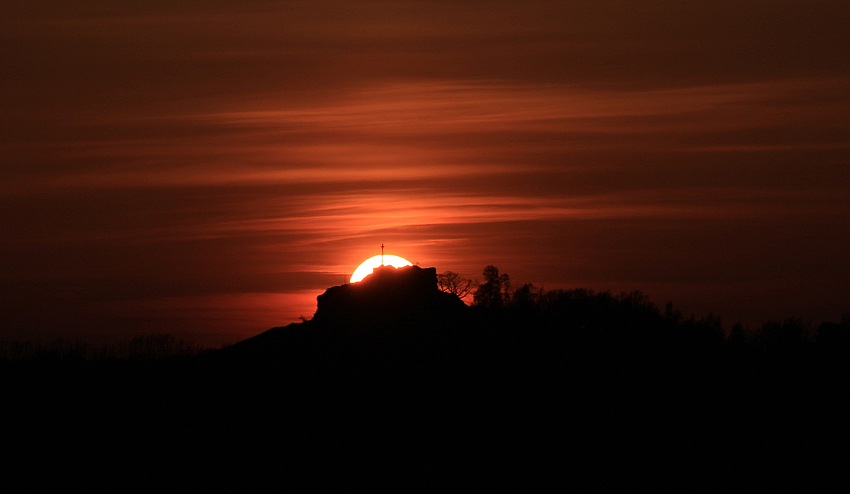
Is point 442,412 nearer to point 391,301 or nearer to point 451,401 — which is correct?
point 451,401

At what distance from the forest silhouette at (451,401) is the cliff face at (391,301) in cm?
23

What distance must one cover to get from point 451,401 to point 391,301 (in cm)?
1854

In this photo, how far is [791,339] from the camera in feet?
384

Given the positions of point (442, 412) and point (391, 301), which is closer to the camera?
point (442, 412)

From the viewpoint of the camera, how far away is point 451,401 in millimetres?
95000

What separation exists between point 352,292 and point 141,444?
108 feet

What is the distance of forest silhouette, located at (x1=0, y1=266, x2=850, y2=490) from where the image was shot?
77.8 m

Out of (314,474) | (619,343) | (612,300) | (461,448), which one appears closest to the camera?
(314,474)

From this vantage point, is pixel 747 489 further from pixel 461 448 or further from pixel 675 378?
pixel 675 378

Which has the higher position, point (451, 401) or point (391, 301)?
point (391, 301)

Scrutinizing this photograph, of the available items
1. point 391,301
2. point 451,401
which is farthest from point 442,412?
point 391,301

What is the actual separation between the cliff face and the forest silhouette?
231 mm

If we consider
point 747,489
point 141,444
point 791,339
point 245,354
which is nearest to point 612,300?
point 791,339

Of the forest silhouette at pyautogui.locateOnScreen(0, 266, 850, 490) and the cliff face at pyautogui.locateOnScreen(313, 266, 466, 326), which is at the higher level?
the cliff face at pyautogui.locateOnScreen(313, 266, 466, 326)
